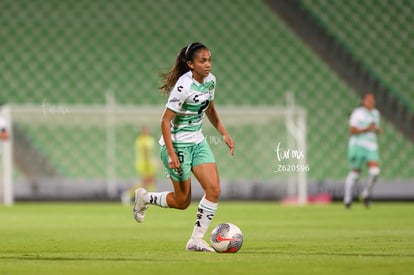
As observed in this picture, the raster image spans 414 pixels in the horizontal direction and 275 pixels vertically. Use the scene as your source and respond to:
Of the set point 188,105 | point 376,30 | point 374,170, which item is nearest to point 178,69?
point 188,105

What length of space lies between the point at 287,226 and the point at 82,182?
30.1ft

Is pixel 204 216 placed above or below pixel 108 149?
above

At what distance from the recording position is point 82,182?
19094 millimetres

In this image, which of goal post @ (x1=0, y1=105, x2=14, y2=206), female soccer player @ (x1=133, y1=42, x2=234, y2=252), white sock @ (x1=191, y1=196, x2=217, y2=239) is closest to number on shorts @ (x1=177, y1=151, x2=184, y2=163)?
female soccer player @ (x1=133, y1=42, x2=234, y2=252)

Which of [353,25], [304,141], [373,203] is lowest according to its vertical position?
[373,203]

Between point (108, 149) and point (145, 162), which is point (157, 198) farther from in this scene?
point (108, 149)

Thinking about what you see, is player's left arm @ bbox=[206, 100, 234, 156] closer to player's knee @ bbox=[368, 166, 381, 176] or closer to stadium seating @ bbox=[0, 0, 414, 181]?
player's knee @ bbox=[368, 166, 381, 176]

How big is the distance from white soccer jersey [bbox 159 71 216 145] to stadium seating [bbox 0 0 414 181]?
1263 cm

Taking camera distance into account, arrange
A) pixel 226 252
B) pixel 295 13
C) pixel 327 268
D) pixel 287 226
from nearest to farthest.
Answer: pixel 327 268, pixel 226 252, pixel 287 226, pixel 295 13

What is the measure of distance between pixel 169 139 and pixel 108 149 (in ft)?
43.1

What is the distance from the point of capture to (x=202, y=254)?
664 cm

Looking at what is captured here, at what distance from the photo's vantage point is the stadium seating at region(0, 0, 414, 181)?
2006 cm

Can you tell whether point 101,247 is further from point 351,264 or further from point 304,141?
point 304,141

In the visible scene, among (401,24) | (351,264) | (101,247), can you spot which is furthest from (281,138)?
(351,264)
